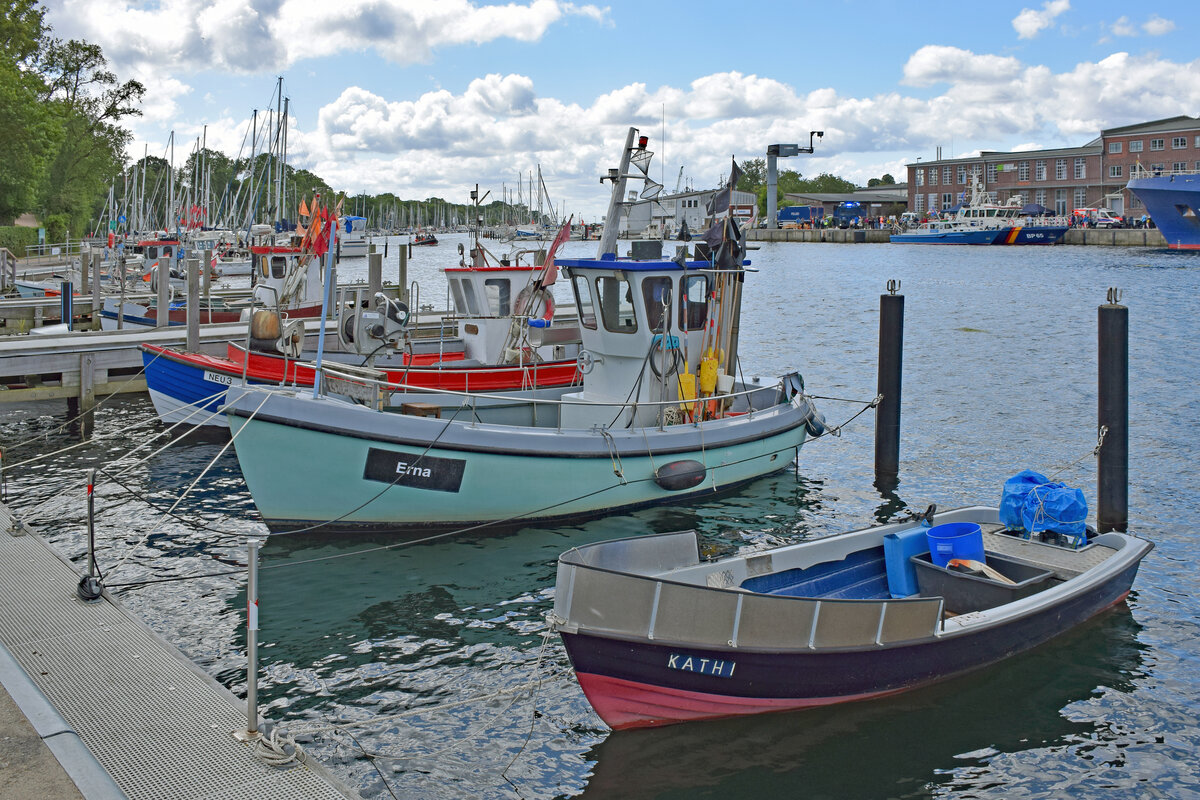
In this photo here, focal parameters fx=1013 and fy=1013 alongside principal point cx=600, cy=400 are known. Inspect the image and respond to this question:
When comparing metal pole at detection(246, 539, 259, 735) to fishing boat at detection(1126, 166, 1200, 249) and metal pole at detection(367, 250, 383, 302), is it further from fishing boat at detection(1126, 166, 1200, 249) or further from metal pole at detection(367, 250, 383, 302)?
fishing boat at detection(1126, 166, 1200, 249)

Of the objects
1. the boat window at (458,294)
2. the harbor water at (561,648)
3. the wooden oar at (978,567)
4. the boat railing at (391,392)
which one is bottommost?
the harbor water at (561,648)

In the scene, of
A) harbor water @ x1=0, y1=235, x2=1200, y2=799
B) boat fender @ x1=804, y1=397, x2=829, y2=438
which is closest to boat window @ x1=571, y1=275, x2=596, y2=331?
harbor water @ x1=0, y1=235, x2=1200, y2=799

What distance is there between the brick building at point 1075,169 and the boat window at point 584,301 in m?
88.9

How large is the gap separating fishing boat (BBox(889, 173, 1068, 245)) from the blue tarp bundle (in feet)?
293

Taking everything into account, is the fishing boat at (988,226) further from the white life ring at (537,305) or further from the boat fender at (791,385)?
the white life ring at (537,305)

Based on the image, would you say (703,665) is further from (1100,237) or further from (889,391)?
(1100,237)

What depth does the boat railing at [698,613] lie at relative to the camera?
291 inches

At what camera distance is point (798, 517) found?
1441cm

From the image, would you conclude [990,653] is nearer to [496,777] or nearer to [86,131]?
[496,777]

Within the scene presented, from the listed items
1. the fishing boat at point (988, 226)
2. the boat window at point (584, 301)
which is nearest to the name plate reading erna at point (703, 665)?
the boat window at point (584, 301)

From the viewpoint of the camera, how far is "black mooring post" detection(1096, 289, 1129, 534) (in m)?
12.4

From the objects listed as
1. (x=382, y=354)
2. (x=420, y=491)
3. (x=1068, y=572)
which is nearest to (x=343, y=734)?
(x=420, y=491)

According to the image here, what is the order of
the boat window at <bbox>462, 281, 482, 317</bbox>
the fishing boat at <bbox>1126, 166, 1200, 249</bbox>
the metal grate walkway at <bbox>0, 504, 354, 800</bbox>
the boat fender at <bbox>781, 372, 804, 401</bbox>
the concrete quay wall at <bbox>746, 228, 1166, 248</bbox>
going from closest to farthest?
the metal grate walkway at <bbox>0, 504, 354, 800</bbox>
the boat fender at <bbox>781, 372, 804, 401</bbox>
the boat window at <bbox>462, 281, 482, 317</bbox>
the fishing boat at <bbox>1126, 166, 1200, 249</bbox>
the concrete quay wall at <bbox>746, 228, 1166, 248</bbox>

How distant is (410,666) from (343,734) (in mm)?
1323
